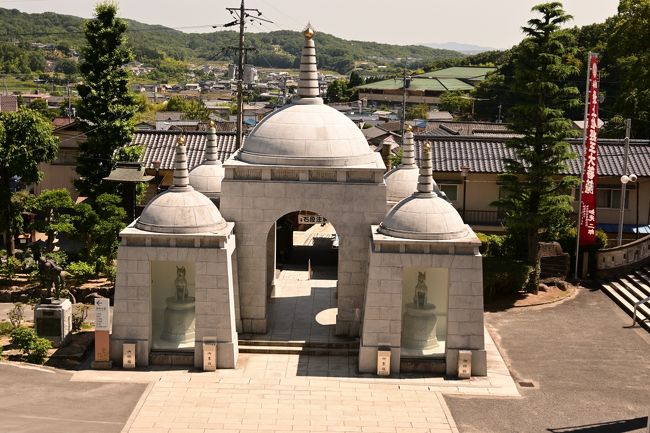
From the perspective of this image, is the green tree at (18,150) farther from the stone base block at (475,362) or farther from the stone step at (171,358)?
the stone base block at (475,362)

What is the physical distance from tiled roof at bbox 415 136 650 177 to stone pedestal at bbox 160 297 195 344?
2546 cm

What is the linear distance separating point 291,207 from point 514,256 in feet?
57.4

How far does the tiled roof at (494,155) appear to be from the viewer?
53.9m

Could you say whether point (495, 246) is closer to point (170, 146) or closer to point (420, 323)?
point (420, 323)

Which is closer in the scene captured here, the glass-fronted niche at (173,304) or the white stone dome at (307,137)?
the glass-fronted niche at (173,304)

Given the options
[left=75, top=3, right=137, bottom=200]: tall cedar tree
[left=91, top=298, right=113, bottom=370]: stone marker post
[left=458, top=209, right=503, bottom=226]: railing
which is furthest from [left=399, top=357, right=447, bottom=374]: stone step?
[left=458, top=209, right=503, bottom=226]: railing

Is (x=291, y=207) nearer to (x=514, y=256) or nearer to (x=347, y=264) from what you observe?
(x=347, y=264)

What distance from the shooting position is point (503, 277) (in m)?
43.0

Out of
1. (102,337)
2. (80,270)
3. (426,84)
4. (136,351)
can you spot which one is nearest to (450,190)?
(80,270)

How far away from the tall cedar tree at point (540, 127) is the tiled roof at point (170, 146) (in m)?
21.2

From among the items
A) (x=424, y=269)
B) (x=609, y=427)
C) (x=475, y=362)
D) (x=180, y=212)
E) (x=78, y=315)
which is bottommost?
(x=609, y=427)

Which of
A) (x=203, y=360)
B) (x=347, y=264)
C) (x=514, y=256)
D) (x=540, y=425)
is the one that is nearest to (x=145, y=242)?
(x=203, y=360)

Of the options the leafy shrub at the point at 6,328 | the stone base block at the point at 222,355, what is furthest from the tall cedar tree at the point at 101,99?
the stone base block at the point at 222,355

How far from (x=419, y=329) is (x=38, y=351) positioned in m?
14.9
